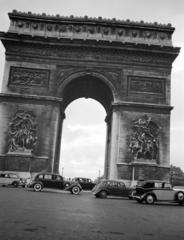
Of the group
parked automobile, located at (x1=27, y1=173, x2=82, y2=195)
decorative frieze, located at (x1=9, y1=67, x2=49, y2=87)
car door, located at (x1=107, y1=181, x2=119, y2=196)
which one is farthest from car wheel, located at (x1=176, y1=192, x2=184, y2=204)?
decorative frieze, located at (x1=9, y1=67, x2=49, y2=87)

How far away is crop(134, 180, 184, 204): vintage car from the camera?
1520 cm

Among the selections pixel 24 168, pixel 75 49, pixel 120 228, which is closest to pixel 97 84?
pixel 75 49

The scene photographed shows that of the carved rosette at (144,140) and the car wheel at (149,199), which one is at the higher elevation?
the carved rosette at (144,140)

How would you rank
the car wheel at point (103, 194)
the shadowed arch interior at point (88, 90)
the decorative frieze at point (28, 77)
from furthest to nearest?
the shadowed arch interior at point (88, 90) < the decorative frieze at point (28, 77) < the car wheel at point (103, 194)

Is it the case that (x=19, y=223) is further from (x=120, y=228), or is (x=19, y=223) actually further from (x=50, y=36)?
(x=50, y=36)

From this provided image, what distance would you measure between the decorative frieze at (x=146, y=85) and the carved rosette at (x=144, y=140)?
2485 millimetres

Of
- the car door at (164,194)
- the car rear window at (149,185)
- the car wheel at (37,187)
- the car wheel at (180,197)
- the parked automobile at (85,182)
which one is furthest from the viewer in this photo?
the parked automobile at (85,182)

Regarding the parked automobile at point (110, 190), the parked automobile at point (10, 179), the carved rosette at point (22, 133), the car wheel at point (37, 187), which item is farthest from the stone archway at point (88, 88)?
the parked automobile at point (110, 190)

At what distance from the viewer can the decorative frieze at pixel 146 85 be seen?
27188 mm

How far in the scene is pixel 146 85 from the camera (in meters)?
27.3

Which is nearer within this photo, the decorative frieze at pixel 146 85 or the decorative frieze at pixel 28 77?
the decorative frieze at pixel 28 77

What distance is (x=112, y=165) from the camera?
2614cm

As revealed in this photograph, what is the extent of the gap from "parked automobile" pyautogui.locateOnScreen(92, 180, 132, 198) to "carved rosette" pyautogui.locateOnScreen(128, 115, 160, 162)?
21.1 feet

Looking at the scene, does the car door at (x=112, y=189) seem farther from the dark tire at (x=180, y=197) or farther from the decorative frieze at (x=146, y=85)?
the decorative frieze at (x=146, y=85)
